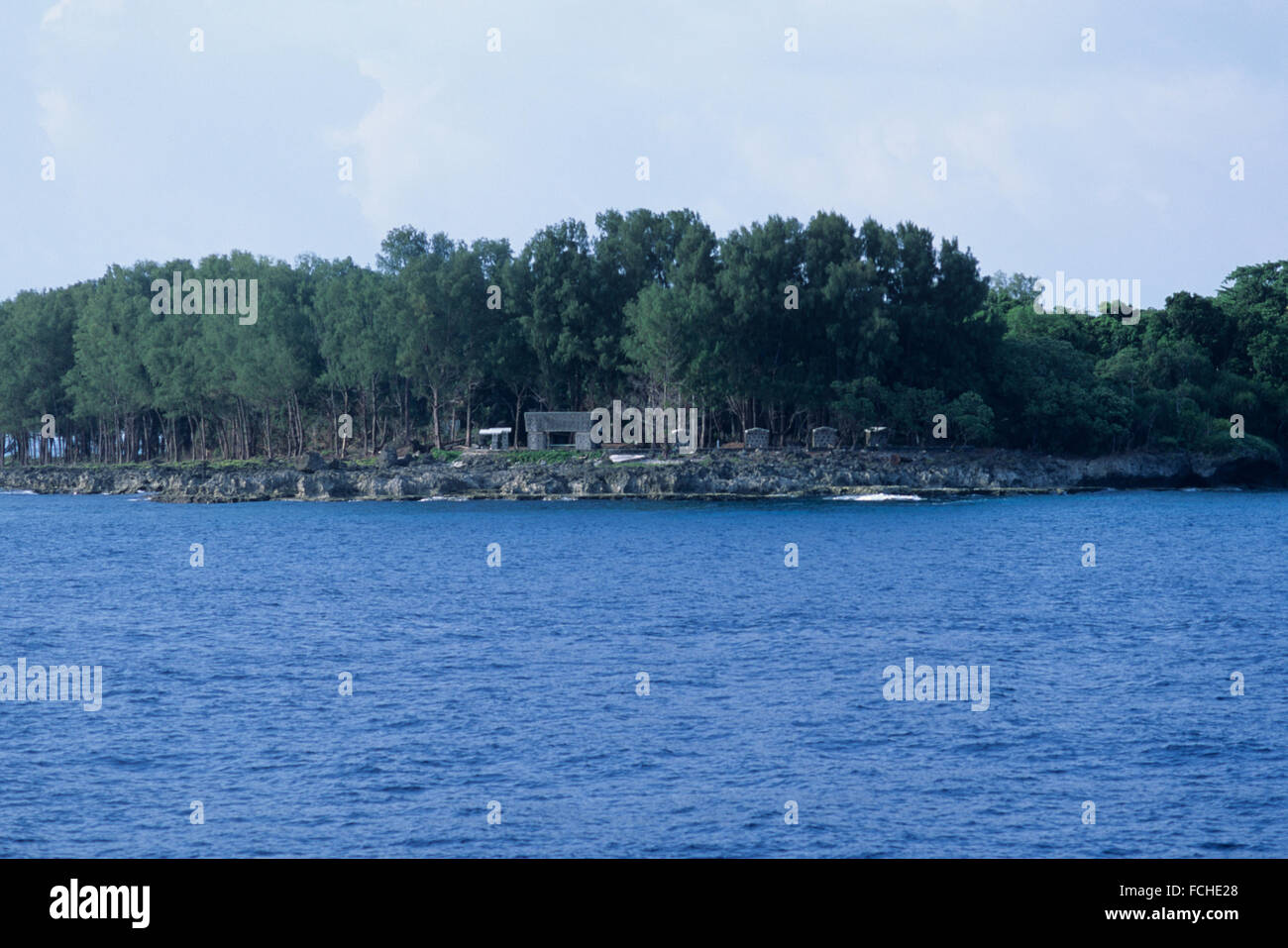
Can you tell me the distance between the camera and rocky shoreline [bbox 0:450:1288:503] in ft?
323

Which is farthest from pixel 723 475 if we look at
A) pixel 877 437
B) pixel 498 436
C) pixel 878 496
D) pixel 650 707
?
pixel 650 707

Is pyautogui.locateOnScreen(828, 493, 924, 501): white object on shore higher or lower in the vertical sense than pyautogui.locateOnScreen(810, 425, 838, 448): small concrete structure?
lower

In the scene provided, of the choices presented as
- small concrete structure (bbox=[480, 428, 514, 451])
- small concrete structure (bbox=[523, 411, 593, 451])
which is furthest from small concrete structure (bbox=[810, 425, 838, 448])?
small concrete structure (bbox=[480, 428, 514, 451])

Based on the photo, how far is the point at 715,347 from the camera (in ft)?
342

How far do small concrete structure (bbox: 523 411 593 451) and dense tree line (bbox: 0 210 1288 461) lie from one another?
5.48 meters

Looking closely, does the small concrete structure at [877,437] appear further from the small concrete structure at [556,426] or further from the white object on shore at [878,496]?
the small concrete structure at [556,426]

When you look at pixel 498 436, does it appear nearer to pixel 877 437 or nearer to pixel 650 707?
pixel 877 437

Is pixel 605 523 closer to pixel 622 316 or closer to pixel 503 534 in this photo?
pixel 503 534

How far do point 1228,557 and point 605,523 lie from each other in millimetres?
34868

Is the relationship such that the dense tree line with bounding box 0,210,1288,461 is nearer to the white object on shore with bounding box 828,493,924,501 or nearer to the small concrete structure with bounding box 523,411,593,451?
the small concrete structure with bounding box 523,411,593,451

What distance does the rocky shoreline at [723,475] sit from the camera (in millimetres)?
98312

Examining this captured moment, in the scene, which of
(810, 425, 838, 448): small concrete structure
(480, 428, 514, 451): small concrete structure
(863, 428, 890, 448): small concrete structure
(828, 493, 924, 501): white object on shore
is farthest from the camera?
(480, 428, 514, 451): small concrete structure

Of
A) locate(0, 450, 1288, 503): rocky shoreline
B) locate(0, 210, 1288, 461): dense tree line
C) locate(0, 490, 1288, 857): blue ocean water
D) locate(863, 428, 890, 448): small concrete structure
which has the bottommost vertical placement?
locate(0, 490, 1288, 857): blue ocean water
